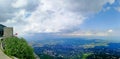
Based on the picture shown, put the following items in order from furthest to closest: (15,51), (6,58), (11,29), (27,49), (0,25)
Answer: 1. (0,25)
2. (11,29)
3. (27,49)
4. (15,51)
5. (6,58)

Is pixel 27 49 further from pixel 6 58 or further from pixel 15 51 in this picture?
pixel 6 58

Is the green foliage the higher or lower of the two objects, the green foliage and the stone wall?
the lower

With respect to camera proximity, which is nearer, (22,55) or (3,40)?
(22,55)

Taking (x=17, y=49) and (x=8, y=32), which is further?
(x=8, y=32)

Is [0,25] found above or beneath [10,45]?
above

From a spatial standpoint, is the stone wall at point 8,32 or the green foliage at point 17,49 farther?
the stone wall at point 8,32

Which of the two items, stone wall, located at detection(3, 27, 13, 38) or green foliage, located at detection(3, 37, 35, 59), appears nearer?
green foliage, located at detection(3, 37, 35, 59)

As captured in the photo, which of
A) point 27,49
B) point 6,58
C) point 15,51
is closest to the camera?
point 6,58

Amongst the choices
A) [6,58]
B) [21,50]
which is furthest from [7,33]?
[6,58]

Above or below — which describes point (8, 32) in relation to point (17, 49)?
above

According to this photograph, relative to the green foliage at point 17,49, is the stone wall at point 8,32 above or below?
above

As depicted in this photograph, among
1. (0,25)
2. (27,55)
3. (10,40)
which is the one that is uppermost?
(0,25)
